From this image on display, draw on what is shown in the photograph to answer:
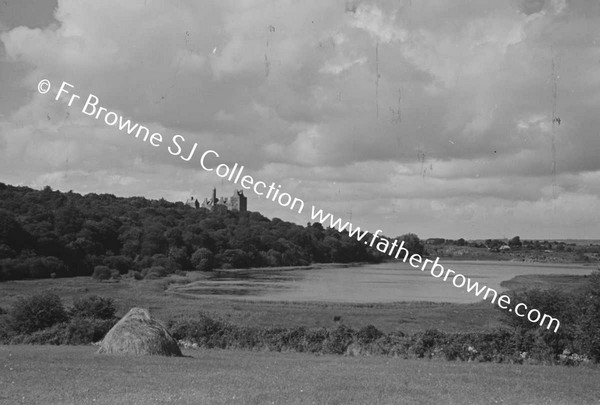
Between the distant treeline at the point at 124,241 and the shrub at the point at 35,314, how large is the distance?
155ft

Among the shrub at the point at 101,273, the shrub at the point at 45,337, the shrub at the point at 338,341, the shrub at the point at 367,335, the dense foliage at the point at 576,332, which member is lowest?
the shrub at the point at 101,273

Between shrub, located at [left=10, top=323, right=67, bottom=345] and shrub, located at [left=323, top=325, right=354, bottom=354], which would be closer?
shrub, located at [left=10, top=323, right=67, bottom=345]

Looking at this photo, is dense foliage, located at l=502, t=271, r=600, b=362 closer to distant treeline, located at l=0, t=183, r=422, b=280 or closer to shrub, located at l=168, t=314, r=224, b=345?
shrub, located at l=168, t=314, r=224, b=345

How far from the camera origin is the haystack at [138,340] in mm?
23891

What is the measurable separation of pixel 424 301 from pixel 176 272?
180 feet

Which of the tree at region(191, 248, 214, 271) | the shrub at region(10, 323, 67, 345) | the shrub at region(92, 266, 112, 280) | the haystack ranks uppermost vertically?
the haystack

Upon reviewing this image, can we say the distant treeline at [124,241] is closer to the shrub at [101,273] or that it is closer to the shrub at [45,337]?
the shrub at [101,273]

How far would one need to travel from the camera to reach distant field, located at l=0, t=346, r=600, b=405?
14.8 metres

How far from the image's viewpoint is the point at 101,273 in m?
88.9

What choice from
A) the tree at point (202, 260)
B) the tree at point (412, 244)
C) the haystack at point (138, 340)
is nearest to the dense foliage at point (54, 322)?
the haystack at point (138, 340)

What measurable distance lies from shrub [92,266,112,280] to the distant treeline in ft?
0.45

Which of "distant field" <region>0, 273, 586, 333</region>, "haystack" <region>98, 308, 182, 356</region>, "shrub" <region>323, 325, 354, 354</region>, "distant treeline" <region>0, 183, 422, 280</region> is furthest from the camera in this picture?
"distant treeline" <region>0, 183, 422, 280</region>

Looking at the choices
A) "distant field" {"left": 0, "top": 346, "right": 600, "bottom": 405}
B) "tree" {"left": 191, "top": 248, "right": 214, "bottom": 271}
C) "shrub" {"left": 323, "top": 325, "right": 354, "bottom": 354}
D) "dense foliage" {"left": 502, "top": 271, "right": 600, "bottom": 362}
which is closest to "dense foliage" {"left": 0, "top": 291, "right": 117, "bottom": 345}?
→ "distant field" {"left": 0, "top": 346, "right": 600, "bottom": 405}

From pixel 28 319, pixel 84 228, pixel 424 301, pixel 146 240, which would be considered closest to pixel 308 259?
pixel 146 240
